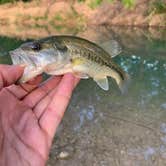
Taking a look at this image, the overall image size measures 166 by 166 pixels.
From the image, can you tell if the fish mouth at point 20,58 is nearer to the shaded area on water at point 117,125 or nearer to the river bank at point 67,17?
the shaded area on water at point 117,125

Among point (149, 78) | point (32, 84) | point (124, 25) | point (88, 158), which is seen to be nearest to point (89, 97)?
point (149, 78)

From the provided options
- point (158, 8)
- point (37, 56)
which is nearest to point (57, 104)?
point (37, 56)

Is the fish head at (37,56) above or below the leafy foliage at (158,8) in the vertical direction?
above

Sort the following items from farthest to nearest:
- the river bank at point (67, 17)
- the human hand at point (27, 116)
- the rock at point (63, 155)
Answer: the river bank at point (67, 17), the rock at point (63, 155), the human hand at point (27, 116)

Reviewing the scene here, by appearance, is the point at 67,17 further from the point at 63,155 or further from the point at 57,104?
the point at 57,104

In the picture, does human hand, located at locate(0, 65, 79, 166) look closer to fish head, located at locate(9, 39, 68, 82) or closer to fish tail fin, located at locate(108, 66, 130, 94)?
fish head, located at locate(9, 39, 68, 82)

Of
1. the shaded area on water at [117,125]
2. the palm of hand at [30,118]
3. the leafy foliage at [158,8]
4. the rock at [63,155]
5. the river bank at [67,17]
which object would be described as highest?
the palm of hand at [30,118]

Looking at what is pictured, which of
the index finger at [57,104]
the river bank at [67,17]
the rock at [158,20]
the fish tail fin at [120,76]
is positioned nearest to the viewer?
the index finger at [57,104]

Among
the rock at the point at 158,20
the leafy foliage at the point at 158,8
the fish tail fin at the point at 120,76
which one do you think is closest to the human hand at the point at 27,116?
the fish tail fin at the point at 120,76
